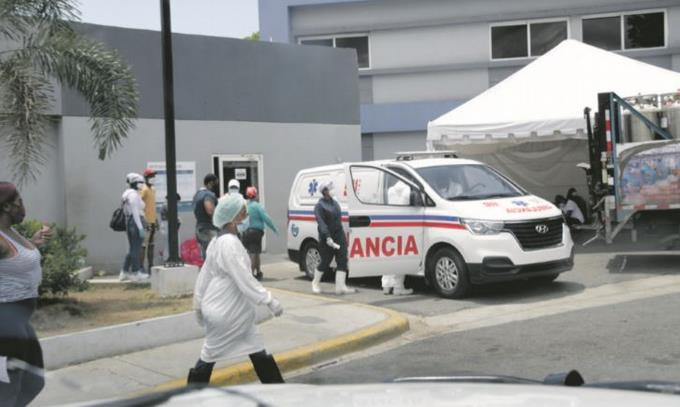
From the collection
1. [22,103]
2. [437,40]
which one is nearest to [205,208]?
[22,103]

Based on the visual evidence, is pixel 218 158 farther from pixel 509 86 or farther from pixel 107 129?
pixel 509 86

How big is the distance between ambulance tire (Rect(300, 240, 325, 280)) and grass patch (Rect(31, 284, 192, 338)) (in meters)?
3.12

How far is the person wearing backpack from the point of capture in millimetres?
11883

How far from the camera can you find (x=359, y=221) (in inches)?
439

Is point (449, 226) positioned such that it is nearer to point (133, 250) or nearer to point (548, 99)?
point (133, 250)

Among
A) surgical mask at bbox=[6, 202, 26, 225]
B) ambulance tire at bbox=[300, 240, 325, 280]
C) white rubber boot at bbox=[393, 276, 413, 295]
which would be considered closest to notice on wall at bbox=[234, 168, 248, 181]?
ambulance tire at bbox=[300, 240, 325, 280]

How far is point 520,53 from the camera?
23.6m

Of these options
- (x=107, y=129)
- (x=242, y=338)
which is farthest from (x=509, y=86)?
(x=242, y=338)

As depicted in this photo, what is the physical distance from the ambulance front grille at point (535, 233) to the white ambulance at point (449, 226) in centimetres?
1

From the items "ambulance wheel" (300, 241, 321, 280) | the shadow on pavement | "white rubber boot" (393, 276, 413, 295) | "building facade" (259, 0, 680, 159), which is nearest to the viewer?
"white rubber boot" (393, 276, 413, 295)

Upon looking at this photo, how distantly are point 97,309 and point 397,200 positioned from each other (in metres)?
4.49

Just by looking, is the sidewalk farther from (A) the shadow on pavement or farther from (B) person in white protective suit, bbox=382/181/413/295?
(A) the shadow on pavement

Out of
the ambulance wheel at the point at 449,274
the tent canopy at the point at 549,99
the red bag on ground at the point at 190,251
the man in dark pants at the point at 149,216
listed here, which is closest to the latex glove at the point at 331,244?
the ambulance wheel at the point at 449,274

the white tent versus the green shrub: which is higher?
the white tent
